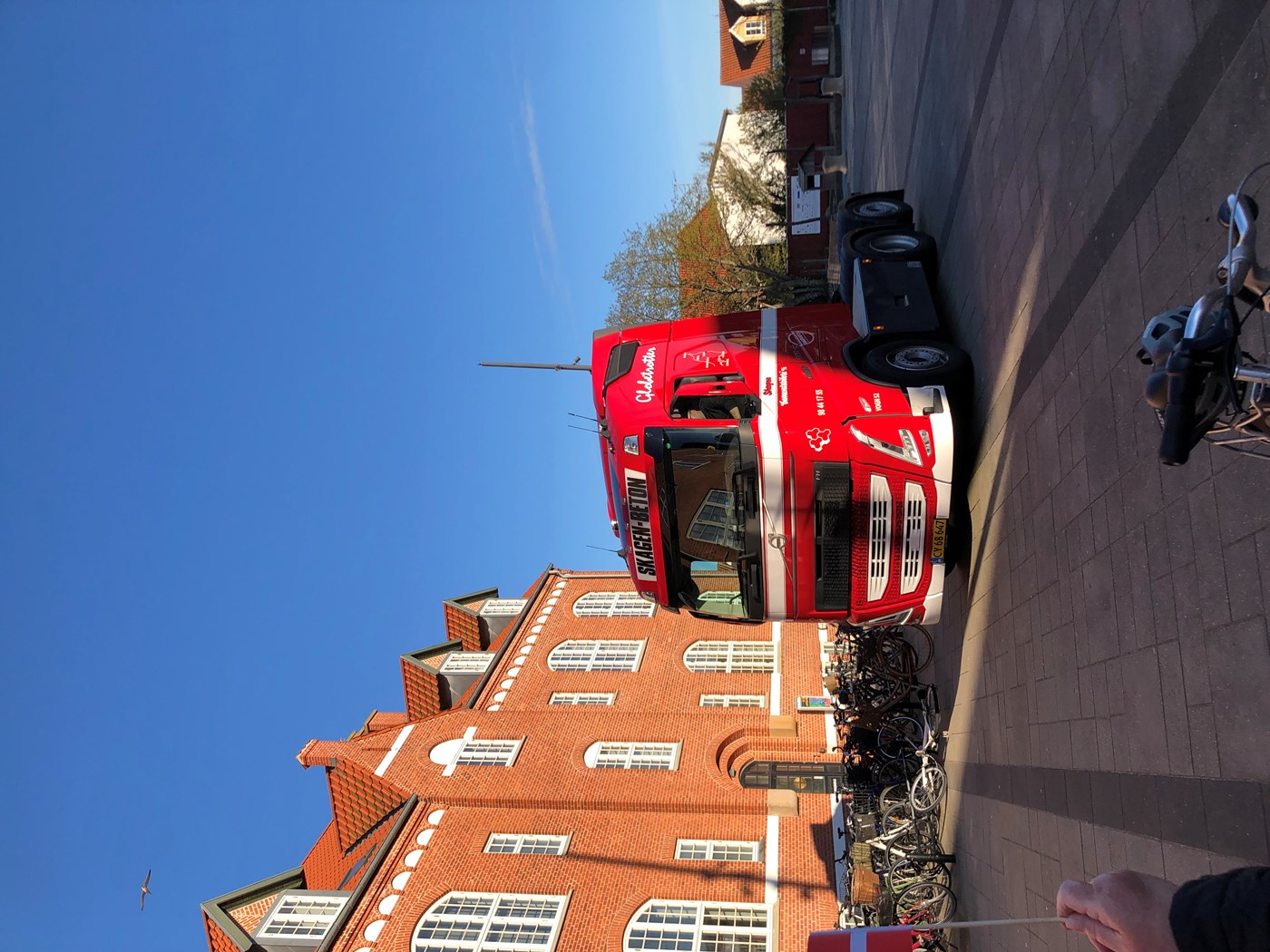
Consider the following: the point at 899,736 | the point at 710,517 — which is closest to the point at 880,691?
the point at 899,736

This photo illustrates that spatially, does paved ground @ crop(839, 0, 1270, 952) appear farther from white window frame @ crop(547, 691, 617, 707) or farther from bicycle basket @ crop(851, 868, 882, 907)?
white window frame @ crop(547, 691, 617, 707)

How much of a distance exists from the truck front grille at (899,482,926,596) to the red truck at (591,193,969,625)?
0.02 m

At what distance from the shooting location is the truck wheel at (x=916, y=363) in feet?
31.5

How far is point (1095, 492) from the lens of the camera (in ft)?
20.6

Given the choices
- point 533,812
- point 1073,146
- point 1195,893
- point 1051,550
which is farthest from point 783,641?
point 1195,893

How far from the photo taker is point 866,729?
12742 mm

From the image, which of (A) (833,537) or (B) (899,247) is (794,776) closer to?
(A) (833,537)

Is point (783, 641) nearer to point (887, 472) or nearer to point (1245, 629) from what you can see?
point (887, 472)

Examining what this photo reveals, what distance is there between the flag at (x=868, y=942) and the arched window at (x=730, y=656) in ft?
49.1

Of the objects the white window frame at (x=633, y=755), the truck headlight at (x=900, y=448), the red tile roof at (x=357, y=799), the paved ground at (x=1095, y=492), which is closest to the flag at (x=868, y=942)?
the paved ground at (x=1095, y=492)

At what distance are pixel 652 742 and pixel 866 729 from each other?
24.7ft

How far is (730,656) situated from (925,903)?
1227 centimetres

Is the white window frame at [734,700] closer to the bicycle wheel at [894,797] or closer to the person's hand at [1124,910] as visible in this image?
the bicycle wheel at [894,797]

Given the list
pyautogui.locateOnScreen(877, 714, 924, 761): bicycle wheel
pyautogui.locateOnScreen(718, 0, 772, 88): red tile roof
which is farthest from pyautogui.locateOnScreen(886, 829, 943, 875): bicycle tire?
pyautogui.locateOnScreen(718, 0, 772, 88): red tile roof
